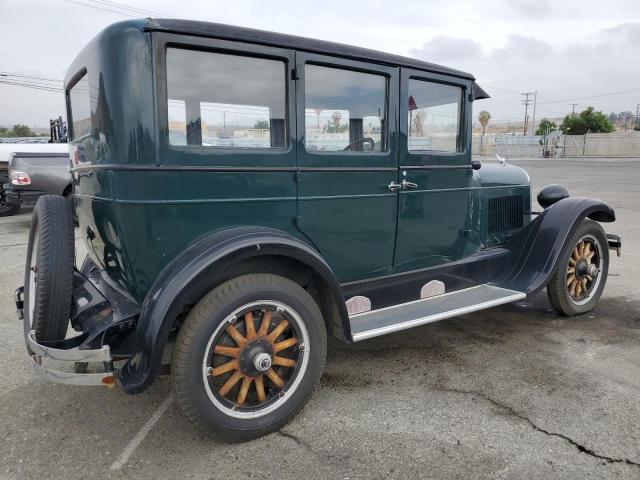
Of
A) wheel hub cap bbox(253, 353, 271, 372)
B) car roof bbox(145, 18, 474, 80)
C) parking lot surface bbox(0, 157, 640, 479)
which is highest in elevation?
car roof bbox(145, 18, 474, 80)

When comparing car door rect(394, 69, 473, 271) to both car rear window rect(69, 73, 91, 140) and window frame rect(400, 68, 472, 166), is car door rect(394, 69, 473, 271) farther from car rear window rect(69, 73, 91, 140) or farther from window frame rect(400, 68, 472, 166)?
car rear window rect(69, 73, 91, 140)

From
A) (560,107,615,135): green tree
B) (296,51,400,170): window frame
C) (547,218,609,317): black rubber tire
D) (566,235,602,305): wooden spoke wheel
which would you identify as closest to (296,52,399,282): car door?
(296,51,400,170): window frame

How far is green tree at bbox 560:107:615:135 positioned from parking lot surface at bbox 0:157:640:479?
59.6 m

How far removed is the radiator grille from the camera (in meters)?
4.12

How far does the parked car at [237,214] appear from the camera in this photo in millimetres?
2275

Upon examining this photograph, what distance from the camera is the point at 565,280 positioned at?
13.1ft

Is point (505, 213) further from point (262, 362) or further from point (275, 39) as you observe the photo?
point (262, 362)

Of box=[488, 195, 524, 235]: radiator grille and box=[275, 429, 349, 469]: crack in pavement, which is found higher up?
box=[488, 195, 524, 235]: radiator grille

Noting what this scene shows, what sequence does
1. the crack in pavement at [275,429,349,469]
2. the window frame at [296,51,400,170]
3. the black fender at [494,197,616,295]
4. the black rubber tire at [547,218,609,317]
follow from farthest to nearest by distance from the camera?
the black rubber tire at [547,218,609,317], the black fender at [494,197,616,295], the window frame at [296,51,400,170], the crack in pavement at [275,429,349,469]

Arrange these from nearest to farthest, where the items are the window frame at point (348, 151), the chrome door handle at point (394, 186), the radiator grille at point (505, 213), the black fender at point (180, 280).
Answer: the black fender at point (180, 280) < the window frame at point (348, 151) < the chrome door handle at point (394, 186) < the radiator grille at point (505, 213)

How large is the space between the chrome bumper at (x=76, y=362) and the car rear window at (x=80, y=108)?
3.99ft

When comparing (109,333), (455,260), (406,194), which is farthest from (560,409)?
(109,333)

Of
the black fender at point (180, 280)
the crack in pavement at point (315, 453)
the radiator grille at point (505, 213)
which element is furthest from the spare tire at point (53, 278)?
the radiator grille at point (505, 213)

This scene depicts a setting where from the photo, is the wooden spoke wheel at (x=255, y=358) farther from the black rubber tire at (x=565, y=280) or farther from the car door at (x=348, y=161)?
the black rubber tire at (x=565, y=280)
